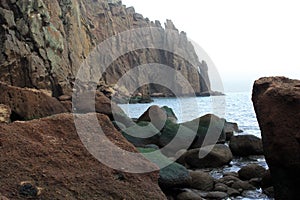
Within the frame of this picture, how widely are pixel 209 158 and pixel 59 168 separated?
7872 mm

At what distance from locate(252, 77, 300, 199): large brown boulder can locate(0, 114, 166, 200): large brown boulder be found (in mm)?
2628

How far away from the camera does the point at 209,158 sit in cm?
1117

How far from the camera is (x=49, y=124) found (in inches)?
188

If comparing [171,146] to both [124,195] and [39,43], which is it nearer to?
[124,195]

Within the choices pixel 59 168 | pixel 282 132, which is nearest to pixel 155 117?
pixel 282 132

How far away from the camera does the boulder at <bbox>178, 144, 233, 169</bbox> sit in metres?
11.1

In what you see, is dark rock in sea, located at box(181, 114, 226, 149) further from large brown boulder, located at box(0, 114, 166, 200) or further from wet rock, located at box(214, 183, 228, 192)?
large brown boulder, located at box(0, 114, 166, 200)

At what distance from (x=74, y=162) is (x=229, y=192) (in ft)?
16.3

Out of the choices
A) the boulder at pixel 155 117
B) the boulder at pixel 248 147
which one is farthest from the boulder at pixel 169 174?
the boulder at pixel 155 117

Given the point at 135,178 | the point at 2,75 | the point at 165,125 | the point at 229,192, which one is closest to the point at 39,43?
the point at 2,75

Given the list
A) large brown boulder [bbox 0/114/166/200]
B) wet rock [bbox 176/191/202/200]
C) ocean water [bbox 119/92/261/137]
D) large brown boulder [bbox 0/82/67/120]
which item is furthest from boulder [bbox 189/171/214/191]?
ocean water [bbox 119/92/261/137]

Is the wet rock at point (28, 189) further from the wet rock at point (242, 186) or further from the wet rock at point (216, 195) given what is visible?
the wet rock at point (242, 186)

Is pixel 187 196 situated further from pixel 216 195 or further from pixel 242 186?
pixel 242 186

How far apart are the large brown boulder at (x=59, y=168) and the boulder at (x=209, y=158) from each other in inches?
268
